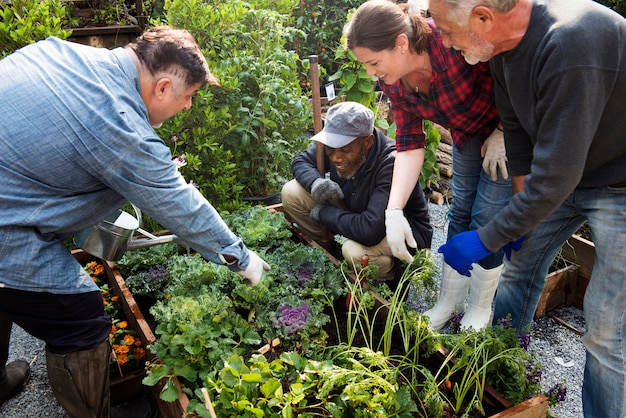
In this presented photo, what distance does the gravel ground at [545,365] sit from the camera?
7.46ft

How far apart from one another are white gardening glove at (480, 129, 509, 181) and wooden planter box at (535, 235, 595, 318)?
0.98m

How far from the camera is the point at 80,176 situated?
1.57 m

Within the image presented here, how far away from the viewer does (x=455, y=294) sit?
8.38ft

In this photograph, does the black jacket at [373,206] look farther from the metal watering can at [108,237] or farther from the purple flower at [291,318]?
the metal watering can at [108,237]

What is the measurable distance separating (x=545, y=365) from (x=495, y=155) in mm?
1223

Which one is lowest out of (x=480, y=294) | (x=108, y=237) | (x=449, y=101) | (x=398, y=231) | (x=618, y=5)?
(x=480, y=294)

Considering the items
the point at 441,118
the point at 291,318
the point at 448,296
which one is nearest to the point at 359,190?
the point at 441,118

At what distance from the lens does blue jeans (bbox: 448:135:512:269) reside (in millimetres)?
2195

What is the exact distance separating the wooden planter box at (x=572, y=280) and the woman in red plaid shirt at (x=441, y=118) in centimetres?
55

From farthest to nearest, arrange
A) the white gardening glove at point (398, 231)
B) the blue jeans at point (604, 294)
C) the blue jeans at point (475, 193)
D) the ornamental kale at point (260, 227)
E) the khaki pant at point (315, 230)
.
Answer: the ornamental kale at point (260, 227) → the khaki pant at point (315, 230) → the white gardening glove at point (398, 231) → the blue jeans at point (475, 193) → the blue jeans at point (604, 294)

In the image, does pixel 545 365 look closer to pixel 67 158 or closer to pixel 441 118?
A: pixel 441 118

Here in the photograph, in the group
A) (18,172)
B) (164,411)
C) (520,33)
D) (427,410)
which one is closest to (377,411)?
(427,410)

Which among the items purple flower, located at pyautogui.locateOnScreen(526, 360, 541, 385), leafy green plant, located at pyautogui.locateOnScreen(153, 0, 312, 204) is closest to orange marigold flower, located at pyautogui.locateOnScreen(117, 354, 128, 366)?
leafy green plant, located at pyautogui.locateOnScreen(153, 0, 312, 204)

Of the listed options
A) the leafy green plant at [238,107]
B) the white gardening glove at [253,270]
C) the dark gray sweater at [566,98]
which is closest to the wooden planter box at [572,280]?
the dark gray sweater at [566,98]
